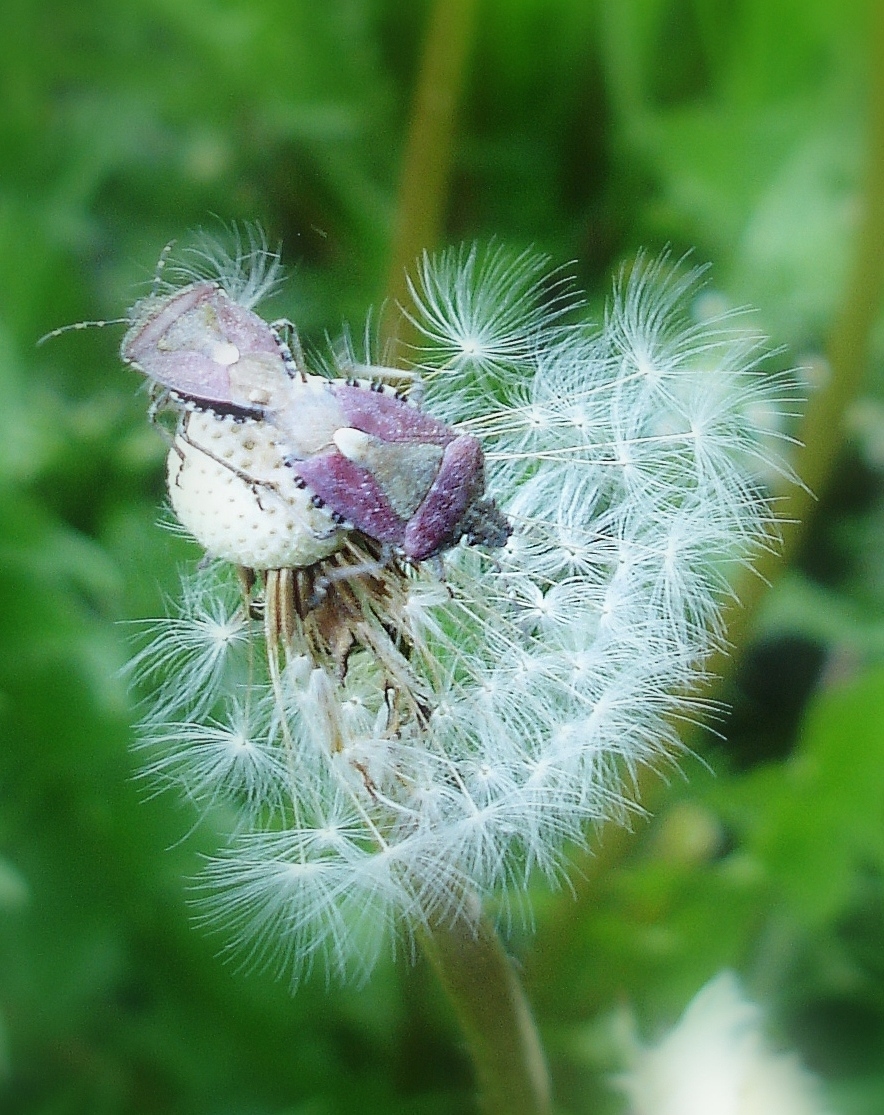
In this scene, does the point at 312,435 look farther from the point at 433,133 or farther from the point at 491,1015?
the point at 433,133

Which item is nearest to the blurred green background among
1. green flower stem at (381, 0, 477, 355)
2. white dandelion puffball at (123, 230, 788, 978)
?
green flower stem at (381, 0, 477, 355)

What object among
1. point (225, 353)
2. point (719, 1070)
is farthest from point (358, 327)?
point (719, 1070)

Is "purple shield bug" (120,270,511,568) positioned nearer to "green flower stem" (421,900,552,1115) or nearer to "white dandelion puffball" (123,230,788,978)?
"white dandelion puffball" (123,230,788,978)

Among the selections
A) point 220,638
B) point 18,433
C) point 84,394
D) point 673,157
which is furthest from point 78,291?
point 220,638

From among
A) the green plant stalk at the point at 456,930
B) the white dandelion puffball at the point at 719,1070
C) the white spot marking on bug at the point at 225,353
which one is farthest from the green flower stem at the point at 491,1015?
the white spot marking on bug at the point at 225,353

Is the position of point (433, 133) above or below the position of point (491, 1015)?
above
